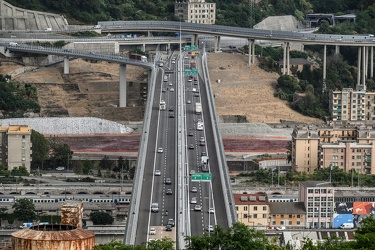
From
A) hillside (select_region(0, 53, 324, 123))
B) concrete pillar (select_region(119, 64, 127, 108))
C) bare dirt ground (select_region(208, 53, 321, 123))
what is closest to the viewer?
hillside (select_region(0, 53, 324, 123))

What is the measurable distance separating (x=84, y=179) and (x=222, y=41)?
33.9m

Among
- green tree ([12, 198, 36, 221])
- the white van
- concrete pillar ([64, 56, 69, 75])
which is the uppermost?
concrete pillar ([64, 56, 69, 75])

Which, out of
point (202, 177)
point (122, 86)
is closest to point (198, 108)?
point (122, 86)

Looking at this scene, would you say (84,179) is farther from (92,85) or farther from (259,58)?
(259,58)

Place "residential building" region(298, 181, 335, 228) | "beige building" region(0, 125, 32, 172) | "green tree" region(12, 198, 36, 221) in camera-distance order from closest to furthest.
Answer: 1. "green tree" region(12, 198, 36, 221)
2. "residential building" region(298, 181, 335, 228)
3. "beige building" region(0, 125, 32, 172)

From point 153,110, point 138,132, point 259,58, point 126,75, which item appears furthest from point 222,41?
point 153,110

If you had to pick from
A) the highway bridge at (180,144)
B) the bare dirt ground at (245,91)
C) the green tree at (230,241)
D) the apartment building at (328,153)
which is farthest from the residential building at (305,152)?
the green tree at (230,241)

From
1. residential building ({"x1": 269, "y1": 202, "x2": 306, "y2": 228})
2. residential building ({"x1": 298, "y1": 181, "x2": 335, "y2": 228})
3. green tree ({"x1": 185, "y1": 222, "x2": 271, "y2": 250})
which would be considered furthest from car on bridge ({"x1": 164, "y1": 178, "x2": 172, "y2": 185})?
green tree ({"x1": 185, "y1": 222, "x2": 271, "y2": 250})

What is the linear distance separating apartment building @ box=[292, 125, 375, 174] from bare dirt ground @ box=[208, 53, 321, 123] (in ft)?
41.7

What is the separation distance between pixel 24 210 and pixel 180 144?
6945 mm

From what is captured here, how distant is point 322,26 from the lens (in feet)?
369

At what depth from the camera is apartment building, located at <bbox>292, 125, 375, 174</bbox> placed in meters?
79.8

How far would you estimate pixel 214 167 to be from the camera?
66.2m

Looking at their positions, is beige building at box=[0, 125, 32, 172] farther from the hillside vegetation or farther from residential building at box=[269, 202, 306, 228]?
the hillside vegetation
